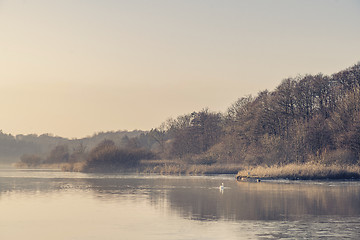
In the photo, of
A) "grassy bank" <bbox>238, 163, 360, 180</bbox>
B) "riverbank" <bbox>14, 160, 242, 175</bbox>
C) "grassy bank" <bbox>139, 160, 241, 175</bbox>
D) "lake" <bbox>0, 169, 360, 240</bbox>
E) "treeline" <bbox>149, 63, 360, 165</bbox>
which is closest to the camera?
"lake" <bbox>0, 169, 360, 240</bbox>

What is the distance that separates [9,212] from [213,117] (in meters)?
74.6

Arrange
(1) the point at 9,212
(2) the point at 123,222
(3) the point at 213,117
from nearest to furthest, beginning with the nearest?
1. (2) the point at 123,222
2. (1) the point at 9,212
3. (3) the point at 213,117

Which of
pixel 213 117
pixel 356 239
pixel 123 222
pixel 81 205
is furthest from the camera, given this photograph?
pixel 213 117

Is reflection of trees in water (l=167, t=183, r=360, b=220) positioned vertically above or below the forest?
below

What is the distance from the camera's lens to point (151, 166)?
8012cm

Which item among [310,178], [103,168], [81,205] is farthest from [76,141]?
[81,205]

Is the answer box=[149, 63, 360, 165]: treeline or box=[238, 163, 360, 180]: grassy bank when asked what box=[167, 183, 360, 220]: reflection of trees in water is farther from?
box=[149, 63, 360, 165]: treeline

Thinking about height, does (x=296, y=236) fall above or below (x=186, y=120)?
below

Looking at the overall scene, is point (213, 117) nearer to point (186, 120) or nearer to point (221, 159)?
point (186, 120)

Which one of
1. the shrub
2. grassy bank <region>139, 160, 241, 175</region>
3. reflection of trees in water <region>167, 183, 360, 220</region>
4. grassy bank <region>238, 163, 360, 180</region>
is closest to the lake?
reflection of trees in water <region>167, 183, 360, 220</region>

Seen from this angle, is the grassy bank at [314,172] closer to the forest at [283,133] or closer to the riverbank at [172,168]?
the forest at [283,133]

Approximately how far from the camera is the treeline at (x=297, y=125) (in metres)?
59.6

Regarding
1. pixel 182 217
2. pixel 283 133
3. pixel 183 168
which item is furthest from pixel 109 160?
pixel 182 217

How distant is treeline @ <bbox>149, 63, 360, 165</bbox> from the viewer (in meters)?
59.6
